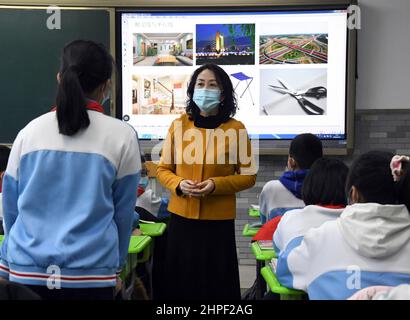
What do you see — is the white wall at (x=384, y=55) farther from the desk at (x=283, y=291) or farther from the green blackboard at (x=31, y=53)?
the desk at (x=283, y=291)

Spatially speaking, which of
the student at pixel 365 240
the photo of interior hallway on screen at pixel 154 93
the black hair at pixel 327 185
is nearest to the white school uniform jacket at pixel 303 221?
the black hair at pixel 327 185

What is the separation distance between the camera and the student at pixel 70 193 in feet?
4.98

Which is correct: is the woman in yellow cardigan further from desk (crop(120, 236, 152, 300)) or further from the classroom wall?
the classroom wall

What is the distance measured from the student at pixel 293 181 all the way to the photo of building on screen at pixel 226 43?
179cm

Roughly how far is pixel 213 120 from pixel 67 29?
7.93 feet

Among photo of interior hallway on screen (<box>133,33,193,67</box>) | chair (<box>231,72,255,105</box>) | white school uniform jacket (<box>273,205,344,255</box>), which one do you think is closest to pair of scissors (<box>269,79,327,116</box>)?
chair (<box>231,72,255,105</box>)

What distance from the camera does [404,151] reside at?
4.56m

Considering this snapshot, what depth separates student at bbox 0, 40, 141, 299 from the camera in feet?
4.98

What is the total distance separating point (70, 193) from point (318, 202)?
979 mm

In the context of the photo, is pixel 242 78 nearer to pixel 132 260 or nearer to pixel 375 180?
pixel 132 260

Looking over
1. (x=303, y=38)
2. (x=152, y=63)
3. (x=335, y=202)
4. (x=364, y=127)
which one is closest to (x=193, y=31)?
(x=152, y=63)

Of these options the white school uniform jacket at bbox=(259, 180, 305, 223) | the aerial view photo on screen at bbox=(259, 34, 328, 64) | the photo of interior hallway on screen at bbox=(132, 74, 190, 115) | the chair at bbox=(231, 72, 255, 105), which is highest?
the aerial view photo on screen at bbox=(259, 34, 328, 64)

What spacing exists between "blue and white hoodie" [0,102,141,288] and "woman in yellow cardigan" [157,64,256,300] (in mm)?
1055
